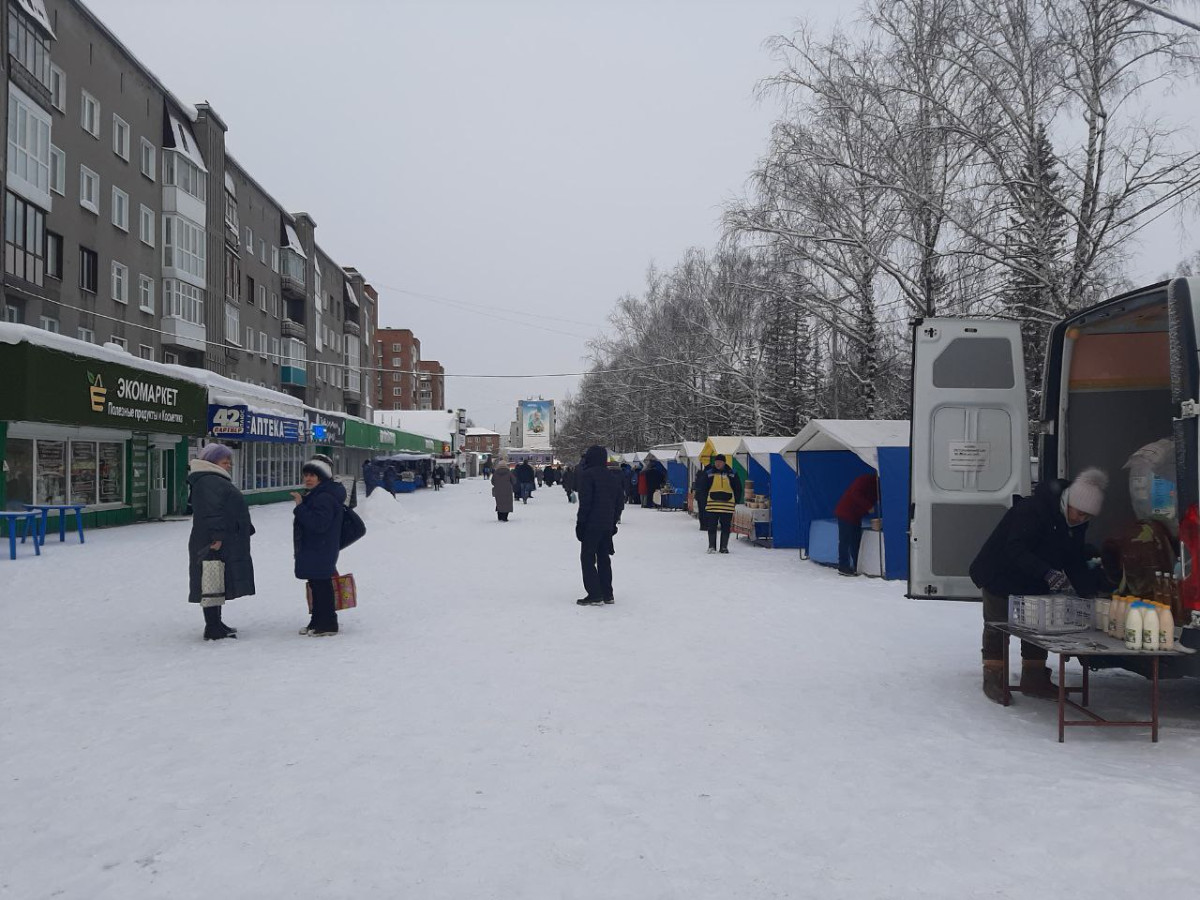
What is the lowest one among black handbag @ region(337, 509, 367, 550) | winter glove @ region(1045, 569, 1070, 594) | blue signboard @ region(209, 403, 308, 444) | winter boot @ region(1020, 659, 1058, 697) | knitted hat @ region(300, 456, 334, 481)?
winter boot @ region(1020, 659, 1058, 697)

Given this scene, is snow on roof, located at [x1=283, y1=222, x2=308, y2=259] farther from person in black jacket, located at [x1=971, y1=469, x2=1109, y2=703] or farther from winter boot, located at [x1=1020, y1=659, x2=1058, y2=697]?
winter boot, located at [x1=1020, y1=659, x2=1058, y2=697]

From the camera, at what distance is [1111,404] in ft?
24.2

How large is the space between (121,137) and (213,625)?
1145 inches

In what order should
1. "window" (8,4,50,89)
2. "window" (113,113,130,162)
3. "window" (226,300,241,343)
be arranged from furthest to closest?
"window" (226,300,241,343) → "window" (113,113,130,162) → "window" (8,4,50,89)

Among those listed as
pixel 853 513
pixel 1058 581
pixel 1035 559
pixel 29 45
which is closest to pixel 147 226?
pixel 29 45

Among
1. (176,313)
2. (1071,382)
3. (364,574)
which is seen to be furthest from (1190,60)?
(176,313)

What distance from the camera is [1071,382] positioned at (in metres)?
7.18

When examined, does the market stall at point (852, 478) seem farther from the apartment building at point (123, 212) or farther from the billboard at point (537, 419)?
the billboard at point (537, 419)

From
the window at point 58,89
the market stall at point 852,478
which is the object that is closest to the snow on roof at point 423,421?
the window at point 58,89

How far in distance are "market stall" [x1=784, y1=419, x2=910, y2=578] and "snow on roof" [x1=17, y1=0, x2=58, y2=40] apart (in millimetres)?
22914

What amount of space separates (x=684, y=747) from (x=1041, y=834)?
1.83 m

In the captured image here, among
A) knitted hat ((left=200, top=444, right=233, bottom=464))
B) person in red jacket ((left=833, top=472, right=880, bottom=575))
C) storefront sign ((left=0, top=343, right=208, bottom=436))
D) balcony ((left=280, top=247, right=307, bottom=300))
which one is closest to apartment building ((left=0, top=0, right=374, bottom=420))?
balcony ((left=280, top=247, right=307, bottom=300))

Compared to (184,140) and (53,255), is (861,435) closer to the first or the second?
(53,255)

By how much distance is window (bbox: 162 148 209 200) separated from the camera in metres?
35.0
